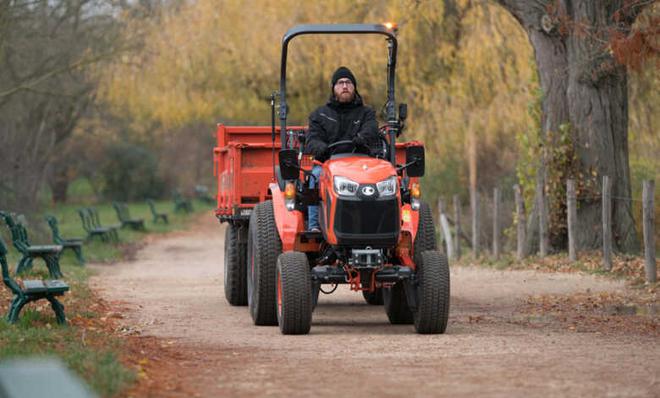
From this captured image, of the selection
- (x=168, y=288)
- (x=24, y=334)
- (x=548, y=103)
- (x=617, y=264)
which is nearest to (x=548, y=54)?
(x=548, y=103)

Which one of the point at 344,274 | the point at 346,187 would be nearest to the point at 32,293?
the point at 344,274

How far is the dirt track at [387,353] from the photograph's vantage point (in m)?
9.33

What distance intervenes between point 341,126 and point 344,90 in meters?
0.36

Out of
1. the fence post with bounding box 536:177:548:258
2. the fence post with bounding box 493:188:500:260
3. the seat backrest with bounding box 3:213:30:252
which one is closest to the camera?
the seat backrest with bounding box 3:213:30:252

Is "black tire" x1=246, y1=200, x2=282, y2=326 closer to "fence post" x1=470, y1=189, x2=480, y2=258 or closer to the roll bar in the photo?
the roll bar

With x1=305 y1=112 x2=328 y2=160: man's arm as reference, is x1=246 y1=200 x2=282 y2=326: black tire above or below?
below

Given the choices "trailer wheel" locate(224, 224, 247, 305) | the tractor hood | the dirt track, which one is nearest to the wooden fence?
the dirt track

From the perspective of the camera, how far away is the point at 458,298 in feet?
58.2

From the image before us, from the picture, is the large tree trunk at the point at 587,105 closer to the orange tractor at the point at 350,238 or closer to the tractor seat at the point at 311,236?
the orange tractor at the point at 350,238

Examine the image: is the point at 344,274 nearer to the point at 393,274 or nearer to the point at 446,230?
the point at 393,274

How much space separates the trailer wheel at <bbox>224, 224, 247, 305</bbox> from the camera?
56.3 feet

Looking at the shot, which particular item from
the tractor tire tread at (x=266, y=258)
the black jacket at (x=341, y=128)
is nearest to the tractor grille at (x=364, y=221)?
the black jacket at (x=341, y=128)

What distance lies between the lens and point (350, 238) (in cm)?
1273

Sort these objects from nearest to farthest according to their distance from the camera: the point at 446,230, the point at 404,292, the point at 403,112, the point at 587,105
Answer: the point at 403,112, the point at 404,292, the point at 587,105, the point at 446,230
